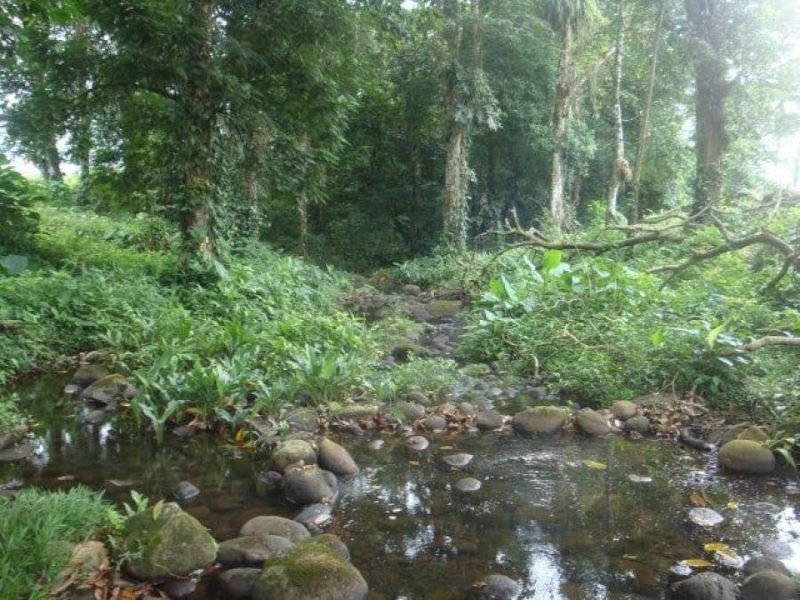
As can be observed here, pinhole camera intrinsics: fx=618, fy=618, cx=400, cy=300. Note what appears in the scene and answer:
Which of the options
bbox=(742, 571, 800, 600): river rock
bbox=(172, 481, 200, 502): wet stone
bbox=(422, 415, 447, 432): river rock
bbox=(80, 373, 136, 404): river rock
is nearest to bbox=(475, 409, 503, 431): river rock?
bbox=(422, 415, 447, 432): river rock

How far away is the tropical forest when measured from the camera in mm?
3637

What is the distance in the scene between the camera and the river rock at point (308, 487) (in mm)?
4523

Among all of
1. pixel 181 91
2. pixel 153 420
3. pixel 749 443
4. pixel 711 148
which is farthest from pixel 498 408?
pixel 711 148

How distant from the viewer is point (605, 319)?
8820 millimetres

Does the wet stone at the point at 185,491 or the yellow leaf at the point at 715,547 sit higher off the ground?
the wet stone at the point at 185,491

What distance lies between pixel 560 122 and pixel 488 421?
47.5 ft

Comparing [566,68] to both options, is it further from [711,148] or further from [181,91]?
[181,91]

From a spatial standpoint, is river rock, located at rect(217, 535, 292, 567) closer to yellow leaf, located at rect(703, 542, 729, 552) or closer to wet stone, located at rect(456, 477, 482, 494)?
wet stone, located at rect(456, 477, 482, 494)

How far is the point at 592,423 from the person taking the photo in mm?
6289

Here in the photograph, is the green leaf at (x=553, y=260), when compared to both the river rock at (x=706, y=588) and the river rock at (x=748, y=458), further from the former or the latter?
the river rock at (x=706, y=588)

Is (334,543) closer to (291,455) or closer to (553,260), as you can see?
(291,455)

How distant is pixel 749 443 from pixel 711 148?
1354cm

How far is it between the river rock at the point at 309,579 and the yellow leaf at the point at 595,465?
274cm

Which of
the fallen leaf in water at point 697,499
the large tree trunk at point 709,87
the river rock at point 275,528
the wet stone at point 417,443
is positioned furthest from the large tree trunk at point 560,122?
the river rock at point 275,528
